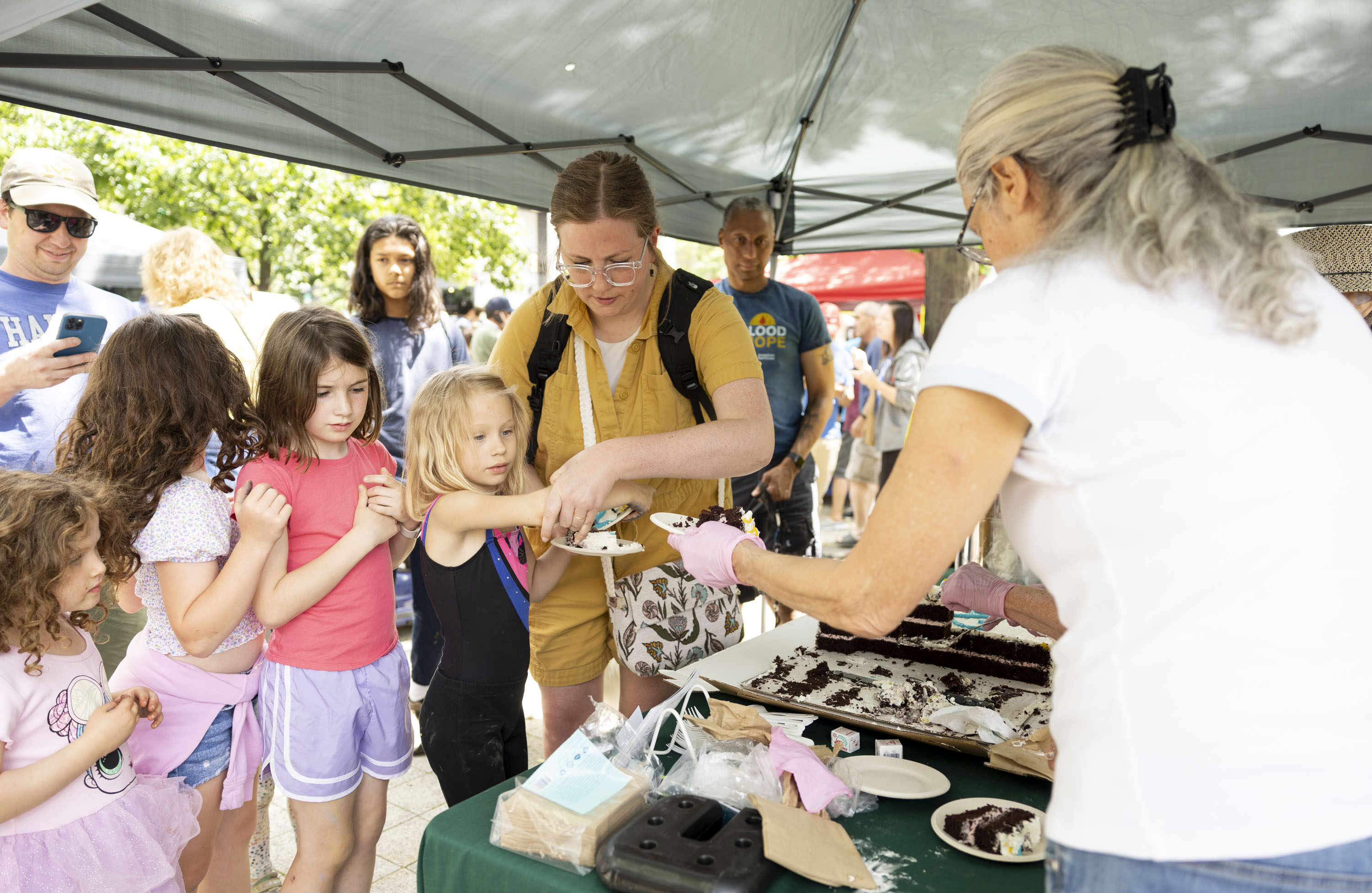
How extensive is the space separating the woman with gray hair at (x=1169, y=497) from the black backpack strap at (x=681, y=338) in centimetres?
129

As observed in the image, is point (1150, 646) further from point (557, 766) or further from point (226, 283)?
point (226, 283)

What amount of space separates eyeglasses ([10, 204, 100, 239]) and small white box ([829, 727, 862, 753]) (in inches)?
107

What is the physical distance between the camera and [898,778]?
1.73 m

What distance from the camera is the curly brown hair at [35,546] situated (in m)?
1.62

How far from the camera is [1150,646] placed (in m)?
→ 0.94

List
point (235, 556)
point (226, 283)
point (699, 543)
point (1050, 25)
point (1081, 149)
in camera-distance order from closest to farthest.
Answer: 1. point (1081, 149)
2. point (699, 543)
3. point (235, 556)
4. point (1050, 25)
5. point (226, 283)

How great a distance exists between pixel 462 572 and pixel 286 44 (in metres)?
1.63

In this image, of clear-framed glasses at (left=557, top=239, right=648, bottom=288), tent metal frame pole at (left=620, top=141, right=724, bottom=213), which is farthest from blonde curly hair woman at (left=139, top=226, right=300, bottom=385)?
clear-framed glasses at (left=557, top=239, right=648, bottom=288)

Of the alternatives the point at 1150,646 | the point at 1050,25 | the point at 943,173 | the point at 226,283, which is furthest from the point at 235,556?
the point at 943,173

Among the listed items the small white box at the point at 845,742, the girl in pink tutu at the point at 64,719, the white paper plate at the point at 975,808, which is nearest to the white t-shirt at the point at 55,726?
the girl in pink tutu at the point at 64,719

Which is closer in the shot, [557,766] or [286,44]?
[557,766]

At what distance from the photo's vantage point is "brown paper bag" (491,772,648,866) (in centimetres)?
138

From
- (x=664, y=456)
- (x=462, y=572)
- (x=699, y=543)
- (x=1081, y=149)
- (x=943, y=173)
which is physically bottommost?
(x=462, y=572)

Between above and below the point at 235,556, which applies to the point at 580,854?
below
